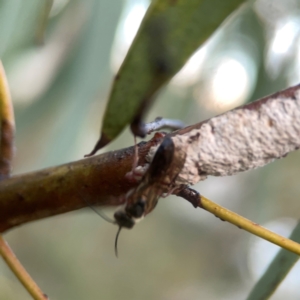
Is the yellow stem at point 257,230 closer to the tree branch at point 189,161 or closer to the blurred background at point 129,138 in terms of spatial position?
the tree branch at point 189,161

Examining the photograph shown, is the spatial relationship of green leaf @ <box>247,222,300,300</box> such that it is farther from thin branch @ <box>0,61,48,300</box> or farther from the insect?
thin branch @ <box>0,61,48,300</box>

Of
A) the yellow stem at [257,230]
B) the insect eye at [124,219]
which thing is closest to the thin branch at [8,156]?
the insect eye at [124,219]

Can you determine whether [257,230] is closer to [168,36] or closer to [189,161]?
[189,161]

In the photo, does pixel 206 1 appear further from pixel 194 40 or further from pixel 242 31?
pixel 242 31

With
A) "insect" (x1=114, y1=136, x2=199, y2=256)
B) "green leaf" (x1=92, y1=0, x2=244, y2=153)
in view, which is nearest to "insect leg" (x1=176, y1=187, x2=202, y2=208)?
"insect" (x1=114, y1=136, x2=199, y2=256)

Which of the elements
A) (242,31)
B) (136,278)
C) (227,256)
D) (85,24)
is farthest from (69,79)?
(227,256)
